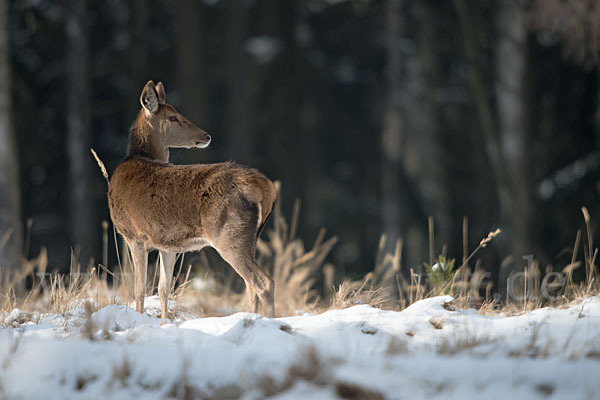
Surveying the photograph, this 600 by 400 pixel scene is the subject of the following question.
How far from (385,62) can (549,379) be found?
21.7 meters

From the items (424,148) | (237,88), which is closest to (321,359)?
(237,88)

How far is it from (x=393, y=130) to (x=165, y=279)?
16276mm

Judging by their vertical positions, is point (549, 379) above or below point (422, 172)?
above

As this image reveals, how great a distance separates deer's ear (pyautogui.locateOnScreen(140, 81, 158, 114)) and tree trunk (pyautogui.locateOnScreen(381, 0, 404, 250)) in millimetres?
14743

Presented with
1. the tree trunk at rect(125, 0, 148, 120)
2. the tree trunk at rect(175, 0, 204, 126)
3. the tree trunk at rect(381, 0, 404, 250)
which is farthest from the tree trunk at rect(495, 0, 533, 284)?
the tree trunk at rect(125, 0, 148, 120)

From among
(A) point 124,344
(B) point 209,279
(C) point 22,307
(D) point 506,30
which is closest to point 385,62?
(D) point 506,30

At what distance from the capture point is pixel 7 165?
12.8 meters

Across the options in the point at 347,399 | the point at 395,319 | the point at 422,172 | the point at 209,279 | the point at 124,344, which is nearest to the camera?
the point at 347,399

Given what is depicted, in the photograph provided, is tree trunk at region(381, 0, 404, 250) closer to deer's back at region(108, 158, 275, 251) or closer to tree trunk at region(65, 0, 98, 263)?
tree trunk at region(65, 0, 98, 263)

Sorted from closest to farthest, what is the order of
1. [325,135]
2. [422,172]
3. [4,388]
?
[4,388] → [422,172] → [325,135]

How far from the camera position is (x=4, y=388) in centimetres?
385

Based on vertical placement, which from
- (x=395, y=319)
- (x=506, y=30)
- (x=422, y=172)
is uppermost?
(x=506, y=30)

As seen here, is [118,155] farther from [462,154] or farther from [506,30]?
[506,30]

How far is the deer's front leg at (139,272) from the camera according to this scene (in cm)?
613
